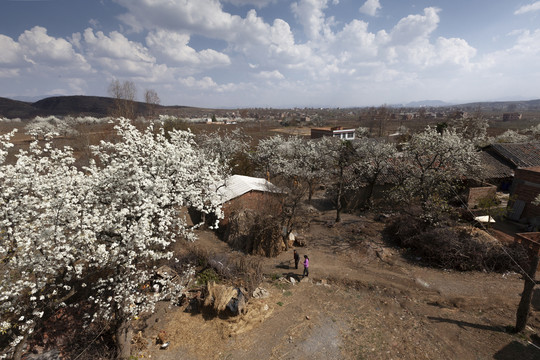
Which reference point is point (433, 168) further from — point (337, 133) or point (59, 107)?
point (59, 107)

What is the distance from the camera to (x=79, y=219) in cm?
749

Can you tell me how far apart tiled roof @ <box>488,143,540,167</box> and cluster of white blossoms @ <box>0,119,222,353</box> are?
3599 centimetres

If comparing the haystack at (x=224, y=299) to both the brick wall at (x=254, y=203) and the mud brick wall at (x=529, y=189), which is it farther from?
the mud brick wall at (x=529, y=189)

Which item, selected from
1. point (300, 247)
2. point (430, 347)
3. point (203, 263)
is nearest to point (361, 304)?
point (430, 347)

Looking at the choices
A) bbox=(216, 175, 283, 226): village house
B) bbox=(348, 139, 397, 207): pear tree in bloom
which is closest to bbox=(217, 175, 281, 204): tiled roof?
bbox=(216, 175, 283, 226): village house

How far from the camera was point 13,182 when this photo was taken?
300 inches

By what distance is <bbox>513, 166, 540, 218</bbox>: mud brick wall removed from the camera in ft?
68.9

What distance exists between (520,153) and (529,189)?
432 inches

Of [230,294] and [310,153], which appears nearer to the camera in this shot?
[230,294]

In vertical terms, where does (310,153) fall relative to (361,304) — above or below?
above

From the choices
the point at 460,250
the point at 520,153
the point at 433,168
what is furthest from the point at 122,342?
the point at 520,153

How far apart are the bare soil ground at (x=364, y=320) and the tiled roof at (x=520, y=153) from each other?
70.0 ft

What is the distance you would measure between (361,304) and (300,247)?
670 cm

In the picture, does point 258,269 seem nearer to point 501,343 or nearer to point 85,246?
point 85,246
